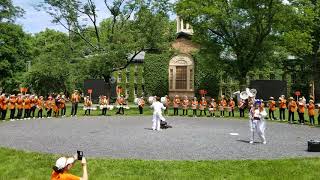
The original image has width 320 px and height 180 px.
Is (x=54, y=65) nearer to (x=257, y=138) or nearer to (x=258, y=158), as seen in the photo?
(x=257, y=138)

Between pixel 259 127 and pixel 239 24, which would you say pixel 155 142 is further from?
pixel 239 24

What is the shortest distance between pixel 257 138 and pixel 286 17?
26.7 m

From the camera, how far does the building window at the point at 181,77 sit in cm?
6656

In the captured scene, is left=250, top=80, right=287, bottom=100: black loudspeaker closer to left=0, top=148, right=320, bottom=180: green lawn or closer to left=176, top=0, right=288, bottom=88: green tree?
left=176, top=0, right=288, bottom=88: green tree

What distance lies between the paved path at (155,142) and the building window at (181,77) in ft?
131

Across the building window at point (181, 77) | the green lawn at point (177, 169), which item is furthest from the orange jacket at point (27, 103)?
the building window at point (181, 77)

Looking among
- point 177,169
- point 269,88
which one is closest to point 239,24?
point 269,88

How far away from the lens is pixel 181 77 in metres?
66.9

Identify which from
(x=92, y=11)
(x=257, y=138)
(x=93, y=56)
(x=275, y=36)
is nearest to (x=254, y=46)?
(x=275, y=36)

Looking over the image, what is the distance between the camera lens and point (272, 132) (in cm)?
2553

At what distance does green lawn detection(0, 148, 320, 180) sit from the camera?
13.9m

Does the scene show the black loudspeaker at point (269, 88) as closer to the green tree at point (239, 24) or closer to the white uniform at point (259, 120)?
the green tree at point (239, 24)

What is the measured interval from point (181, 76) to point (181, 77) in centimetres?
16

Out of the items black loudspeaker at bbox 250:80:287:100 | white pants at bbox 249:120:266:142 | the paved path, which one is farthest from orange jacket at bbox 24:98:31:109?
black loudspeaker at bbox 250:80:287:100
